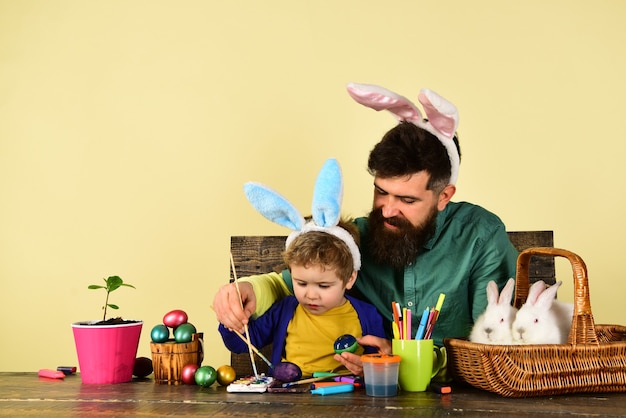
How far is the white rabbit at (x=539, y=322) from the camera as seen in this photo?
1604 millimetres

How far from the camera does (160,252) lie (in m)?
2.97

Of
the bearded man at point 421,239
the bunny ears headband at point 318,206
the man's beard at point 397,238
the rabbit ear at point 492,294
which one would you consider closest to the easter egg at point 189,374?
the bearded man at point 421,239

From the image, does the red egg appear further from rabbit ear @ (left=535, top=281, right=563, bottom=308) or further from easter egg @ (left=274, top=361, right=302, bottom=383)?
rabbit ear @ (left=535, top=281, right=563, bottom=308)

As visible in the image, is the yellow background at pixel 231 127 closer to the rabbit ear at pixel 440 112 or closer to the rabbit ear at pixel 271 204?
the rabbit ear at pixel 440 112

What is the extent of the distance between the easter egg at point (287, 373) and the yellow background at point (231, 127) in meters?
1.20

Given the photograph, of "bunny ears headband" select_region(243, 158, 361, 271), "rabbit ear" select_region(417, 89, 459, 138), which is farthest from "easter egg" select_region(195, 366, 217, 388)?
"rabbit ear" select_region(417, 89, 459, 138)

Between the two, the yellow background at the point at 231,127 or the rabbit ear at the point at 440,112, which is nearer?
the rabbit ear at the point at 440,112

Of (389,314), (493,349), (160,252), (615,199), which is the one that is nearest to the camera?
(493,349)

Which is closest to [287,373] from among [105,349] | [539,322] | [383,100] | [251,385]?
[251,385]

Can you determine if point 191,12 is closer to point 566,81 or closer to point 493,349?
point 566,81

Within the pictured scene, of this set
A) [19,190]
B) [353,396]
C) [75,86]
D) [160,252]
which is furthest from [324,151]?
[353,396]

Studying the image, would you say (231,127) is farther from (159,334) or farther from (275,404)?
(275,404)

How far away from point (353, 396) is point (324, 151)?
1.43 metres

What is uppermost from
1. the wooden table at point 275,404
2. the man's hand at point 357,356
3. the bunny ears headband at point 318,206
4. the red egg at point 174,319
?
the bunny ears headband at point 318,206
